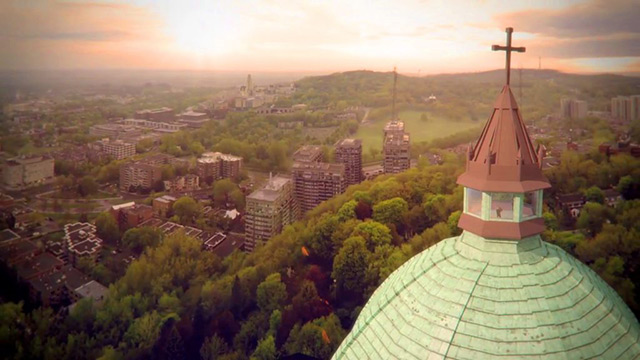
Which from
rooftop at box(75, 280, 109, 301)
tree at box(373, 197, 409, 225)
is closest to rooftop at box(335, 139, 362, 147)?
tree at box(373, 197, 409, 225)

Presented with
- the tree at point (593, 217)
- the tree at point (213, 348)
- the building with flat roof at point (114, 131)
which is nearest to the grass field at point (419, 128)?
the tree at point (593, 217)

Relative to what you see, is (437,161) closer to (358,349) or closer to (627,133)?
(627,133)

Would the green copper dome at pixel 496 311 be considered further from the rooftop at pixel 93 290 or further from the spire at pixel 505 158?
the rooftop at pixel 93 290

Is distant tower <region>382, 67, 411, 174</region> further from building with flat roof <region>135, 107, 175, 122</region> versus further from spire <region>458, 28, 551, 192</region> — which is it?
spire <region>458, 28, 551, 192</region>

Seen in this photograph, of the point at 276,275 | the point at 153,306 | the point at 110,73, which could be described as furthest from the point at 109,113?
the point at 276,275

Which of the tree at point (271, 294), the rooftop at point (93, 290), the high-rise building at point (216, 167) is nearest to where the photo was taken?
the rooftop at point (93, 290)

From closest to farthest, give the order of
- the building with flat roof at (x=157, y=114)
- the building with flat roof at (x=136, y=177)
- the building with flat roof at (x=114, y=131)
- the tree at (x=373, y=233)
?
the tree at (x=373, y=233) → the building with flat roof at (x=136, y=177) → the building with flat roof at (x=114, y=131) → the building with flat roof at (x=157, y=114)
